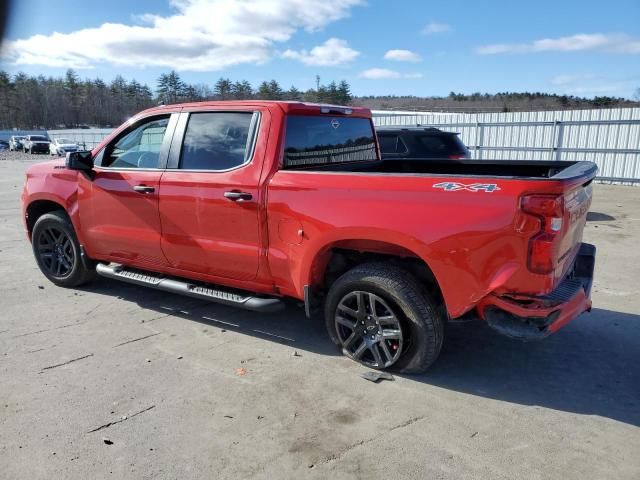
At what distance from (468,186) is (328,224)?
1.02 m

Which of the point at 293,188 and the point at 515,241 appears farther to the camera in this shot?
the point at 293,188

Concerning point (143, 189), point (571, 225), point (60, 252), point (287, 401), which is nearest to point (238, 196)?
point (143, 189)

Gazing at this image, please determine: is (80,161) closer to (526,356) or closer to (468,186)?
(468,186)

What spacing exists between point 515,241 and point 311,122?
6.77 feet

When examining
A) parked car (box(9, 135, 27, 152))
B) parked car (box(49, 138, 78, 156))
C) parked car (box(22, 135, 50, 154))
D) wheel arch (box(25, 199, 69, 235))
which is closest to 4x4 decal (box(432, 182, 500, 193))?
wheel arch (box(25, 199, 69, 235))

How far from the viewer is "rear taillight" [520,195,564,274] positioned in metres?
2.83

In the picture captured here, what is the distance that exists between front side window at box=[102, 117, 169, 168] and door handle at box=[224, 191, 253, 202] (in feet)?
3.28

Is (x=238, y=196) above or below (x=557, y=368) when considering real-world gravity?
above

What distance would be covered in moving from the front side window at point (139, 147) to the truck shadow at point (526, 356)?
147 centimetres

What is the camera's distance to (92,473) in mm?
2631

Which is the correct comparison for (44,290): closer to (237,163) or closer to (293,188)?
(237,163)

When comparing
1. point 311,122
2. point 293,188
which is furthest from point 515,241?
point 311,122

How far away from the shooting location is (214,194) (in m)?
4.08

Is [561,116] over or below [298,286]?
over
